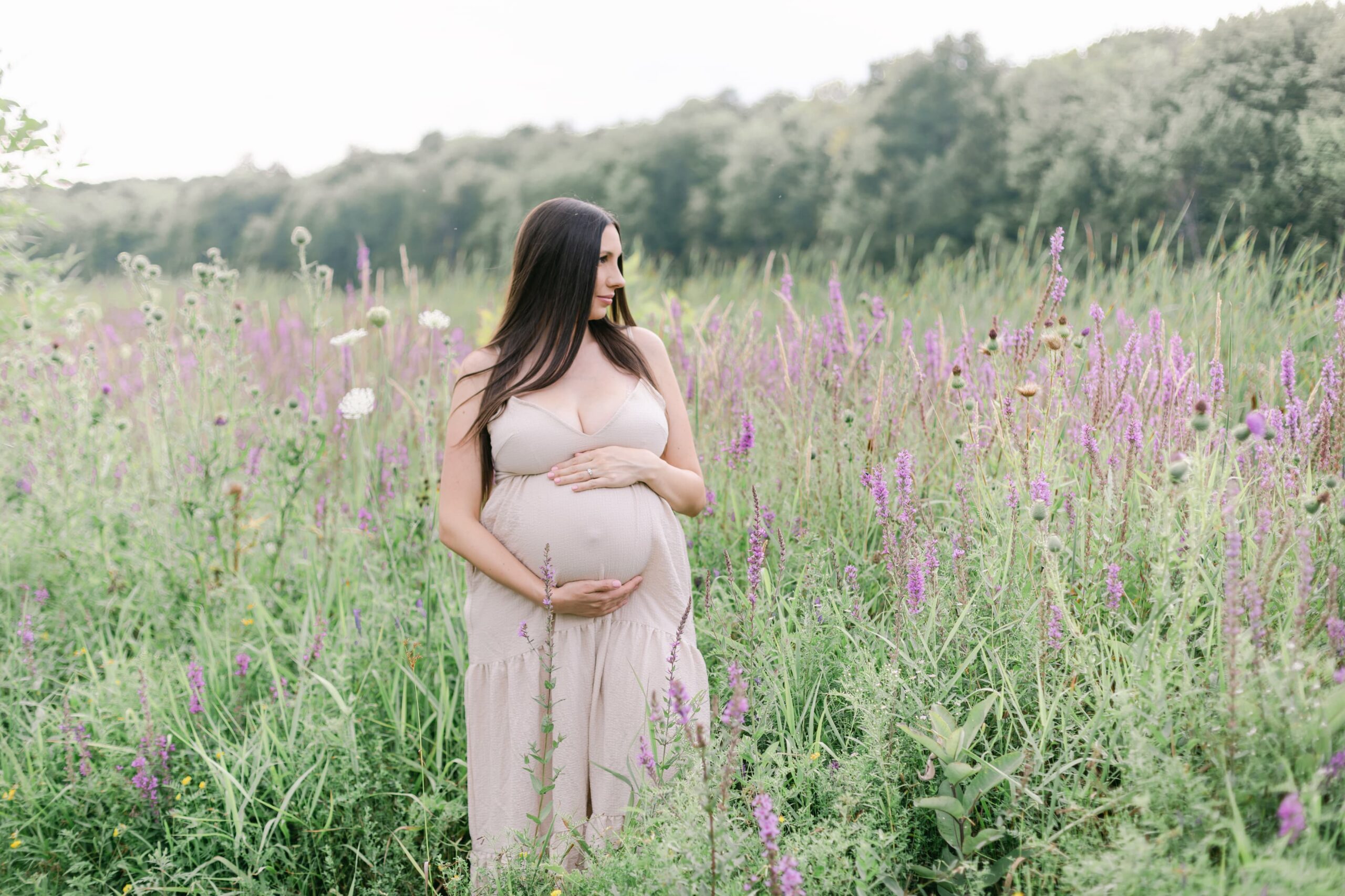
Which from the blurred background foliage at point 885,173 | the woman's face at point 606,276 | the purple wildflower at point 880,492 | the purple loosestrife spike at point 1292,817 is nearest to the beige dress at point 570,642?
the woman's face at point 606,276

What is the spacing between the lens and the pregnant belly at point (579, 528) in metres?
2.03

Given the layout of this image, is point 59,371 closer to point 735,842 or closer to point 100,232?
point 735,842

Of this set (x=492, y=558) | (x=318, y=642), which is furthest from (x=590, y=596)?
(x=318, y=642)

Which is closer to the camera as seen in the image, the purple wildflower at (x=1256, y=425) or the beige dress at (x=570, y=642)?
the purple wildflower at (x=1256, y=425)

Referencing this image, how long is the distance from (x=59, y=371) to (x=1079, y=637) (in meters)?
4.28

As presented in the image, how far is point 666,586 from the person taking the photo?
2.15m

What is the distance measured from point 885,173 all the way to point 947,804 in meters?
12.2

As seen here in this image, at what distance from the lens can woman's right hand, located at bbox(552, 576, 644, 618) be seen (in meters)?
1.99

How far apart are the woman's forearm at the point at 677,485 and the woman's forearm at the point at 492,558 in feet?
1.25

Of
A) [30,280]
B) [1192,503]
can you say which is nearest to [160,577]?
[30,280]

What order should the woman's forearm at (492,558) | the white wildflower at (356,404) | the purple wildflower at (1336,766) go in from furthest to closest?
the white wildflower at (356,404) → the woman's forearm at (492,558) → the purple wildflower at (1336,766)

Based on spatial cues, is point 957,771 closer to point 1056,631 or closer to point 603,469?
point 1056,631

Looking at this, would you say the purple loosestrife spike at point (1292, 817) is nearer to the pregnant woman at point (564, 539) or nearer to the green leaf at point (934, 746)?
the green leaf at point (934, 746)

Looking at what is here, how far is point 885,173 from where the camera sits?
12398mm
